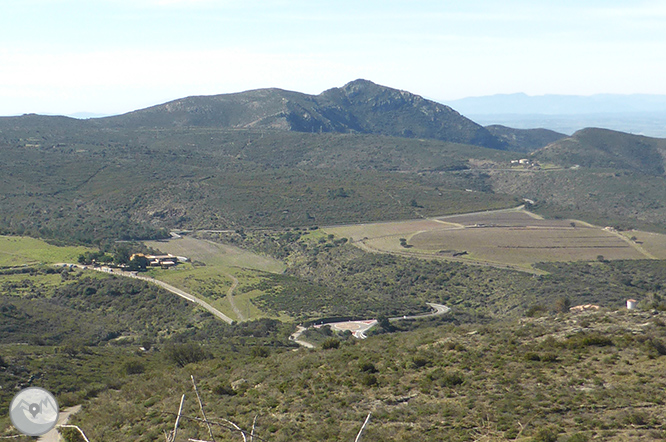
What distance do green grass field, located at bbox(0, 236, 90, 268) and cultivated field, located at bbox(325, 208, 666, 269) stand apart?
3581 cm

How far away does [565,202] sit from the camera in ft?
452

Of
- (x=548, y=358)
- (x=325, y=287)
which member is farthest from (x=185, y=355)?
(x=325, y=287)

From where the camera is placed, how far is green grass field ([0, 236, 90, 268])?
6612cm

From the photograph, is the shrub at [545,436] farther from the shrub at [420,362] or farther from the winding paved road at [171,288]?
the winding paved road at [171,288]

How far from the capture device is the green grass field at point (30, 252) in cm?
6612

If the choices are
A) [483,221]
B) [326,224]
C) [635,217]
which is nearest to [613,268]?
[483,221]

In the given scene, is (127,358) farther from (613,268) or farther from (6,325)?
(613,268)

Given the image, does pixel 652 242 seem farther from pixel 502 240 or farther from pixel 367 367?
pixel 367 367

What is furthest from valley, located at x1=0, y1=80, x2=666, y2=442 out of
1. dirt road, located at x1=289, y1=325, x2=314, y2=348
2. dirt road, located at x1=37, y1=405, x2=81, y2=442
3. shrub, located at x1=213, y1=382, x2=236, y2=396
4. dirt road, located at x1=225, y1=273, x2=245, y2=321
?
dirt road, located at x1=37, y1=405, x2=81, y2=442

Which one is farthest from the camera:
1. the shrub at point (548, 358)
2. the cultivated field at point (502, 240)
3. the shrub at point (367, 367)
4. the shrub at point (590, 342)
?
the cultivated field at point (502, 240)

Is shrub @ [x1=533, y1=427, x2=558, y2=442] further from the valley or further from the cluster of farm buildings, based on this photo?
the cluster of farm buildings

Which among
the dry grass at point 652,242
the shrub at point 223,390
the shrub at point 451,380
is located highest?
the shrub at point 451,380

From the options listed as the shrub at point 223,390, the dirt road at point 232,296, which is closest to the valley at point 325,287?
the shrub at point 223,390

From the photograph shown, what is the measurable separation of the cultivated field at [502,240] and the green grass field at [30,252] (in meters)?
35.8
